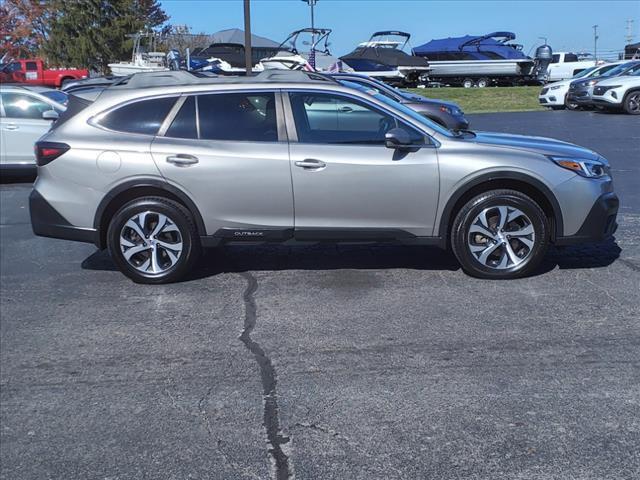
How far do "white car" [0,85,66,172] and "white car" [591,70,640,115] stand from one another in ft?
54.4

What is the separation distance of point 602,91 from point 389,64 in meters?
20.2

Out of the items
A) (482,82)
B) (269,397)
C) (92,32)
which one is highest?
(92,32)

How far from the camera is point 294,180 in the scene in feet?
20.3

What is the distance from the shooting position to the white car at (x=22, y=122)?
12.6m

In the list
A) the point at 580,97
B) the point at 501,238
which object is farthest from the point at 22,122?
the point at 580,97

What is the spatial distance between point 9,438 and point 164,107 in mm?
3356

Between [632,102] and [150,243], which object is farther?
[632,102]

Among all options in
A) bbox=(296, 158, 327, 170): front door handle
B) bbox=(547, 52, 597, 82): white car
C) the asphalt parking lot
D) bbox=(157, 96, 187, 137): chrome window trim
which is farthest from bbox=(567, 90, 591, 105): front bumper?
bbox=(157, 96, 187, 137): chrome window trim

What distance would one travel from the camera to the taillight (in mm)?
6406

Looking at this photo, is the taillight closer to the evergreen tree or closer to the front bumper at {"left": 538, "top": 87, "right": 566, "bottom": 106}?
the front bumper at {"left": 538, "top": 87, "right": 566, "bottom": 106}

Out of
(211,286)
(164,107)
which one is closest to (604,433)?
(211,286)

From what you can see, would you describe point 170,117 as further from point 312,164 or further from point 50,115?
point 50,115

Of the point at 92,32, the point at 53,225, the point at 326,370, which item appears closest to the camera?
the point at 326,370

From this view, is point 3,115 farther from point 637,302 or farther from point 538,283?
point 637,302
